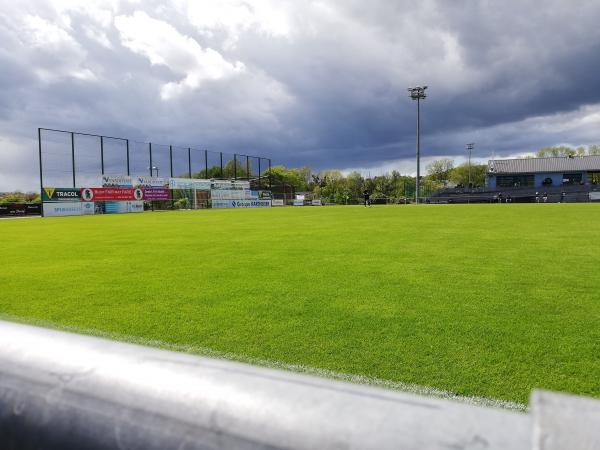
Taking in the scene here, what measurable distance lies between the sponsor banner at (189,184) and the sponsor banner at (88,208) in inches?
405

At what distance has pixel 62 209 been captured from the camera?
116 ft

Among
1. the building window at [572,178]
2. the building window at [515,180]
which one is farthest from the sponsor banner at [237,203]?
the building window at [572,178]

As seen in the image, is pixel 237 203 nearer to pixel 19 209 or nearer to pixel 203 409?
pixel 19 209

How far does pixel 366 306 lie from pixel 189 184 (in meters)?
47.8

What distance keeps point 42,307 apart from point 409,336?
384cm

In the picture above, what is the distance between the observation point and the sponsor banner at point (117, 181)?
1561 inches

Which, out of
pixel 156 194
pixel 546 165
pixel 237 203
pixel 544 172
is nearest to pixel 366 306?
pixel 156 194

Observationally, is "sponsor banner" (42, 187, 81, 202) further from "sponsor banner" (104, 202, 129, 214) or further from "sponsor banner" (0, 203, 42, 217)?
"sponsor banner" (104, 202, 129, 214)

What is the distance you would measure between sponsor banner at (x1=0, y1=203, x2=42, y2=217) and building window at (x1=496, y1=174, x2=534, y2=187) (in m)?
73.1

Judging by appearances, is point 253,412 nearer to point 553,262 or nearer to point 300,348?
point 300,348

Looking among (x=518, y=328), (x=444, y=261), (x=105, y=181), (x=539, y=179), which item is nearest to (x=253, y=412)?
(x=518, y=328)

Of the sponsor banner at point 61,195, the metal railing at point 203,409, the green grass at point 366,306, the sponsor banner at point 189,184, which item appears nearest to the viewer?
the metal railing at point 203,409

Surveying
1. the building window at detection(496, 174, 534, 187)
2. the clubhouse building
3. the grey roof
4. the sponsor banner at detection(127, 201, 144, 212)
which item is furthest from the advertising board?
the building window at detection(496, 174, 534, 187)

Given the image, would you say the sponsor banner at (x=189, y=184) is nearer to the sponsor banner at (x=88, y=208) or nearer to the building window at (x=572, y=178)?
the sponsor banner at (x=88, y=208)
